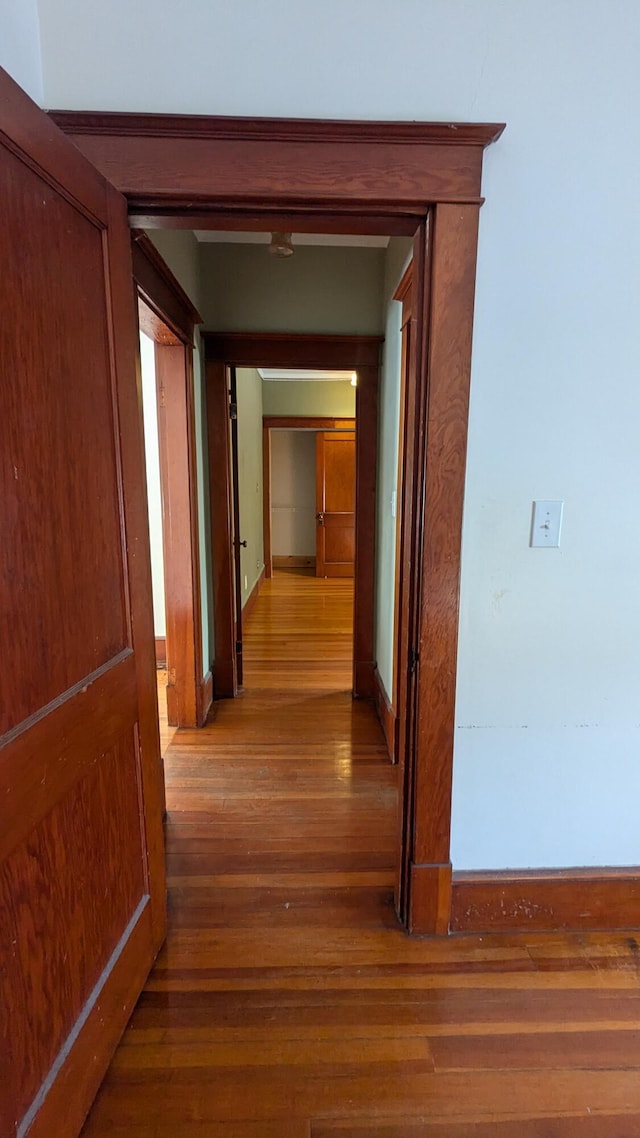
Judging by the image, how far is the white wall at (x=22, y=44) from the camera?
3.69 ft

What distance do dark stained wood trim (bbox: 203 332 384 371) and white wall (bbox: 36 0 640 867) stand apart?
5.77 ft

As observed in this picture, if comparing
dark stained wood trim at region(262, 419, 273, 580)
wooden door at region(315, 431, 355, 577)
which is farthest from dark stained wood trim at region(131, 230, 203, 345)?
wooden door at region(315, 431, 355, 577)

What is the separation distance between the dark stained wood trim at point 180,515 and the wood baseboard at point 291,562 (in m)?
5.59

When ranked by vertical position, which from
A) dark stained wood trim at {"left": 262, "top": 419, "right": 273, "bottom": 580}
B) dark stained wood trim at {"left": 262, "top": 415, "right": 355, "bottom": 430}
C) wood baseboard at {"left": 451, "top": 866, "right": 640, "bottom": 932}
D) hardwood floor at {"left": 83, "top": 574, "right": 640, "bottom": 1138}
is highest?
dark stained wood trim at {"left": 262, "top": 415, "right": 355, "bottom": 430}

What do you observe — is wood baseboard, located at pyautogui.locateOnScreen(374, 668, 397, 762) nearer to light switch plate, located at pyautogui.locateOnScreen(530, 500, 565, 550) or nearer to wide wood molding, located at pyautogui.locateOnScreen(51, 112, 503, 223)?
light switch plate, located at pyautogui.locateOnScreen(530, 500, 565, 550)

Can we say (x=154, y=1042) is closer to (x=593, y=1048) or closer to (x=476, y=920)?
(x=476, y=920)

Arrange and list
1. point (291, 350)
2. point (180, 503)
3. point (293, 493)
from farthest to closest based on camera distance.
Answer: point (293, 493), point (291, 350), point (180, 503)

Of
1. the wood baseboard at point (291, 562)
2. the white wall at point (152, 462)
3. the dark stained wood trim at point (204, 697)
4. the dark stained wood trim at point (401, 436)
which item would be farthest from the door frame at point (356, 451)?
the wood baseboard at point (291, 562)

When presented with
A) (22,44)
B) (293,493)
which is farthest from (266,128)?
(293,493)

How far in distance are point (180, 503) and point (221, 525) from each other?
0.45 metres

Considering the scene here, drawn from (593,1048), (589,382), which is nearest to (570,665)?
(589,382)

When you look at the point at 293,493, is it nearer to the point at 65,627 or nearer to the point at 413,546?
the point at 413,546

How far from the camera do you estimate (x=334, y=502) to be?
7496 mm

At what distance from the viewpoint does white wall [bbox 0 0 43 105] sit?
1.12 m
